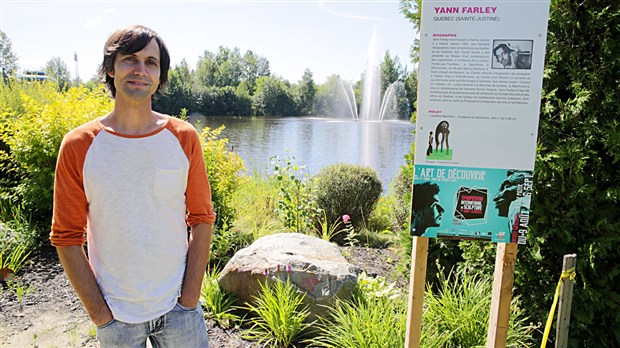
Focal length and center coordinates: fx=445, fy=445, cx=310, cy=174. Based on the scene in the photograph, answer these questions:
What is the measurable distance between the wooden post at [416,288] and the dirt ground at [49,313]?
1.30 meters

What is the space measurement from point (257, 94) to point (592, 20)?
56614 mm

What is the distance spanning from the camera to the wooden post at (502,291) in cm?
234

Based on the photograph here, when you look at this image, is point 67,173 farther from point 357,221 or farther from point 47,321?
point 357,221

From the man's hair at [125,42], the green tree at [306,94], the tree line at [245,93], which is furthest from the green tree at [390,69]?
the man's hair at [125,42]

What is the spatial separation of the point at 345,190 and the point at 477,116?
14.4ft

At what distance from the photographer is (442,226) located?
2.33m

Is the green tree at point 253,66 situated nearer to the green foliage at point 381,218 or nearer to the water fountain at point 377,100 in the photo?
the water fountain at point 377,100

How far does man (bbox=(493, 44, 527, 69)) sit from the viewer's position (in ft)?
7.12

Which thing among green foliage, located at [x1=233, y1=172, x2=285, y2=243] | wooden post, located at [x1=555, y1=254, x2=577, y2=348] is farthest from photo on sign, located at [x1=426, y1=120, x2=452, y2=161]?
green foliage, located at [x1=233, y1=172, x2=285, y2=243]

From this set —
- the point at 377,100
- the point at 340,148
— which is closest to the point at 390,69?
the point at 377,100

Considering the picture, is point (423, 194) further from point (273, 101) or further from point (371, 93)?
point (273, 101)

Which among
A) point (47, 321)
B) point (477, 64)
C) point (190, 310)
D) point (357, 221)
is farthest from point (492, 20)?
point (357, 221)

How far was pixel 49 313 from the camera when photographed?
A: 378cm

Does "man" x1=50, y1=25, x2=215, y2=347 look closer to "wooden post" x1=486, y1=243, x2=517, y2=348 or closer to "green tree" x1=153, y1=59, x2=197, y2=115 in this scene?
"wooden post" x1=486, y1=243, x2=517, y2=348
